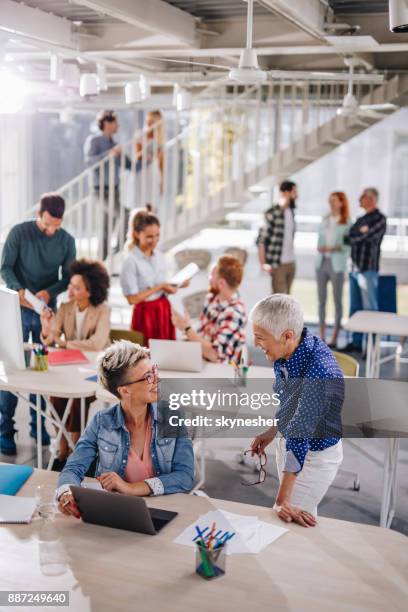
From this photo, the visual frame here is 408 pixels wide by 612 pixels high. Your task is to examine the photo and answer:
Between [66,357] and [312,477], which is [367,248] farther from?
[312,477]

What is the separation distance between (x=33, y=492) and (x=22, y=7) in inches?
170

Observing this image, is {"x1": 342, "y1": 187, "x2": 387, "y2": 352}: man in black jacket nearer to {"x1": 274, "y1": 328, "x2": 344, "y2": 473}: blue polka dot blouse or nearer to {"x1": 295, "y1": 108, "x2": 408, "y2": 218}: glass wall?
{"x1": 274, "y1": 328, "x2": 344, "y2": 473}: blue polka dot blouse

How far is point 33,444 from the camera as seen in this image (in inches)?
219

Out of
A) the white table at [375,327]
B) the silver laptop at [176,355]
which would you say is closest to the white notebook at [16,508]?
the silver laptop at [176,355]

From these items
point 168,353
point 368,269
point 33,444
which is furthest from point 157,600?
point 368,269

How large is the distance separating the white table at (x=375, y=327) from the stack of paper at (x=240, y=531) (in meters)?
3.51

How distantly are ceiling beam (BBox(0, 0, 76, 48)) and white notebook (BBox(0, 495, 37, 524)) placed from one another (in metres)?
4.00

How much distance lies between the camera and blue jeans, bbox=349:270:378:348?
846cm

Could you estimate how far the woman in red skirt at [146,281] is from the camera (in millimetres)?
5602

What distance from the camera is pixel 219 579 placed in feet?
7.45

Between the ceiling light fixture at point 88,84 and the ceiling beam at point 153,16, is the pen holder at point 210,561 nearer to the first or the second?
the ceiling beam at point 153,16

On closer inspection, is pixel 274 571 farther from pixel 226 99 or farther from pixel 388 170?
pixel 388 170

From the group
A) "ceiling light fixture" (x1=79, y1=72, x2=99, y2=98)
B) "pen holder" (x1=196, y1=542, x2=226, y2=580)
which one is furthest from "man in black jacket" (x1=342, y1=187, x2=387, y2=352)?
"pen holder" (x1=196, y1=542, x2=226, y2=580)

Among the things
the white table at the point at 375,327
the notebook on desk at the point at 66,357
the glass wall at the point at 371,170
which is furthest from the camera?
the glass wall at the point at 371,170
